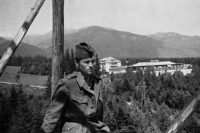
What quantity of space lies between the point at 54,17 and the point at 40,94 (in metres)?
49.8

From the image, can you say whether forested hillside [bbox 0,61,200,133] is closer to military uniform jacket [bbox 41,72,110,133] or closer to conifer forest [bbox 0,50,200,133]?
conifer forest [bbox 0,50,200,133]

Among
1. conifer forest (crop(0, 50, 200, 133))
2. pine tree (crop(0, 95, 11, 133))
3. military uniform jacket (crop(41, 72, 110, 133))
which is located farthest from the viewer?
pine tree (crop(0, 95, 11, 133))

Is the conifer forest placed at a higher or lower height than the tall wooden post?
lower

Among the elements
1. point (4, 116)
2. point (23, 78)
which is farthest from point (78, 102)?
point (23, 78)

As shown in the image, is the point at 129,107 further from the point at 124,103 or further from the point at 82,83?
the point at 82,83

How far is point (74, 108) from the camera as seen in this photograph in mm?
2459

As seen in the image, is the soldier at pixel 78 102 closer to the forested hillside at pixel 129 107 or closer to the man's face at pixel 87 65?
the man's face at pixel 87 65

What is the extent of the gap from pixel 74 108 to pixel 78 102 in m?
0.09

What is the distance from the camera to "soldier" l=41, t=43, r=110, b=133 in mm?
2377

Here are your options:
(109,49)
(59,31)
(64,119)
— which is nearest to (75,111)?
(64,119)

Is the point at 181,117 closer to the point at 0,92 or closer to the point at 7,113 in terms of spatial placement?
the point at 7,113

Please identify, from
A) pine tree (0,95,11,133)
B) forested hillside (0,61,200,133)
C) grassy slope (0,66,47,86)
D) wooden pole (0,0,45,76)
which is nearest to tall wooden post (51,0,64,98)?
wooden pole (0,0,45,76)

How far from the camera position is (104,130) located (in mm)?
2646

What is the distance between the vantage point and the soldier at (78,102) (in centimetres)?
238
